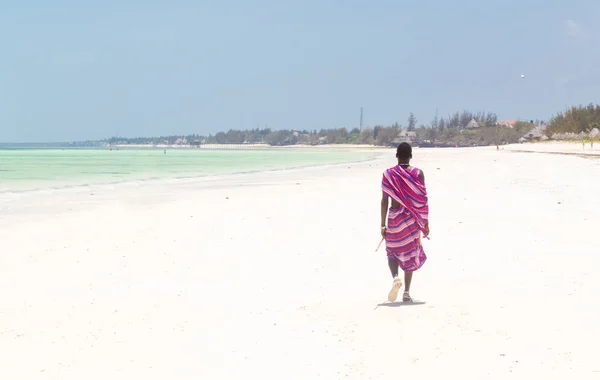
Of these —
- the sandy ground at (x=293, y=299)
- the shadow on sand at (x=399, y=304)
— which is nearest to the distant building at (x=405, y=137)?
the sandy ground at (x=293, y=299)

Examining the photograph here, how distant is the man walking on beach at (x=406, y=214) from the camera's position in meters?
5.54

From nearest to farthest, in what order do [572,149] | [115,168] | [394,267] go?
1. [394,267]
2. [115,168]
3. [572,149]

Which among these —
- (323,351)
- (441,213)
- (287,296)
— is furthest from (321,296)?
Result: (441,213)

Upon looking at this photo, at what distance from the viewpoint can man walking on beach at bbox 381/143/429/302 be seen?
18.2 feet

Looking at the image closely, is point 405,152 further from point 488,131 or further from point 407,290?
point 488,131

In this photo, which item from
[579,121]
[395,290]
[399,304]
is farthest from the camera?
[579,121]

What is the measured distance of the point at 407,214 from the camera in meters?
5.58

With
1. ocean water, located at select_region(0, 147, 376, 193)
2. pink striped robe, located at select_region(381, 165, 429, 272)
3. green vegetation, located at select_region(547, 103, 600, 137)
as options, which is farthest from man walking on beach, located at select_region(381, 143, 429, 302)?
green vegetation, located at select_region(547, 103, 600, 137)

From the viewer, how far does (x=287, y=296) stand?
19.4ft

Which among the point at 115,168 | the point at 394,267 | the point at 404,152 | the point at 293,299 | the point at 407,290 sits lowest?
the point at 115,168

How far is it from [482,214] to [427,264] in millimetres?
4103

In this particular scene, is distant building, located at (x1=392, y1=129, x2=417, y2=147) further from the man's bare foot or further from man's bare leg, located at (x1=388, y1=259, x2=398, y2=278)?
the man's bare foot

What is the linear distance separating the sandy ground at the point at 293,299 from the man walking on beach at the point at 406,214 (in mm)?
399

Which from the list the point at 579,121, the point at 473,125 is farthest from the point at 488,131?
the point at 579,121
